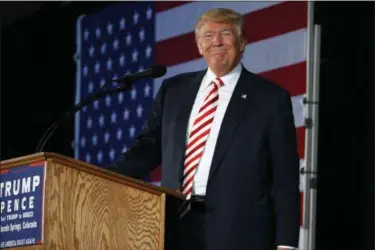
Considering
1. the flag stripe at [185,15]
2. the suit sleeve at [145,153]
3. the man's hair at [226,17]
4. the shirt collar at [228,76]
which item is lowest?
the suit sleeve at [145,153]

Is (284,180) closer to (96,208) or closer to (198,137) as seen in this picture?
(198,137)

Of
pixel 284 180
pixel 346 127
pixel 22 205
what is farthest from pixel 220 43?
pixel 346 127

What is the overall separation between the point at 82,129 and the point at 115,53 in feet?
1.79

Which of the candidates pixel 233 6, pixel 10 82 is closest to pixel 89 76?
pixel 10 82

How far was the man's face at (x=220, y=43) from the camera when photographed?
119 inches

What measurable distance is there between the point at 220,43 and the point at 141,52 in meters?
3.15

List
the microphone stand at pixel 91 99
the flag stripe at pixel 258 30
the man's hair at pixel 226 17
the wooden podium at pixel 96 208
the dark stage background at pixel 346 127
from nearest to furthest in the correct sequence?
1. the wooden podium at pixel 96 208
2. the microphone stand at pixel 91 99
3. the man's hair at pixel 226 17
4. the dark stage background at pixel 346 127
5. the flag stripe at pixel 258 30

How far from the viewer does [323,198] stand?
4.86m

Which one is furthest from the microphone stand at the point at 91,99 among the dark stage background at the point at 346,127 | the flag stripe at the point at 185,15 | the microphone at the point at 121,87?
the flag stripe at the point at 185,15

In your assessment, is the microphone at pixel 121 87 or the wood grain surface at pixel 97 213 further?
the microphone at pixel 121 87

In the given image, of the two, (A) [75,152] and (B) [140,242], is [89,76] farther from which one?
(B) [140,242]

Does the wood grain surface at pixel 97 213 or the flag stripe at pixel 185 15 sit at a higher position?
the flag stripe at pixel 185 15

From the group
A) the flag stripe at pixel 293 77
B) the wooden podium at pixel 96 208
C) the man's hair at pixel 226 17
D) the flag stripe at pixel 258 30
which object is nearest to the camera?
the wooden podium at pixel 96 208

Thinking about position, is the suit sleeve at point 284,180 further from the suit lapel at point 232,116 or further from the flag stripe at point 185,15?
the flag stripe at point 185,15
